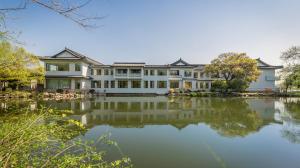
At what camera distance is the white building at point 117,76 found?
24.5 metres

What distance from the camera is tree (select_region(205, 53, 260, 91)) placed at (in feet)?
84.8

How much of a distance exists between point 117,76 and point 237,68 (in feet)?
56.2

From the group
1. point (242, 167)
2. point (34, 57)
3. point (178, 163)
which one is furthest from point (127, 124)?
point (34, 57)

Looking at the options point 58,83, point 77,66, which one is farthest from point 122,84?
point 58,83

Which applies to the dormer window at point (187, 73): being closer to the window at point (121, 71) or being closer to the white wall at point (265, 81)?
the window at point (121, 71)

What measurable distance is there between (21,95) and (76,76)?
6597mm

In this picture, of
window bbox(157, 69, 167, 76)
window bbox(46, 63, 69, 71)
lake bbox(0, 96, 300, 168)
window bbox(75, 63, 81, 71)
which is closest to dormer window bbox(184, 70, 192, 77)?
window bbox(157, 69, 167, 76)

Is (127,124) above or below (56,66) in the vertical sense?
below

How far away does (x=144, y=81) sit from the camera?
28438 mm

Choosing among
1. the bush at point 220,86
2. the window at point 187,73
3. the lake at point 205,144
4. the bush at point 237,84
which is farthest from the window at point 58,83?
the bush at point 237,84

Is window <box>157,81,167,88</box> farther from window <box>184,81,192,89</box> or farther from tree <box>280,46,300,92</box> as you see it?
tree <box>280,46,300,92</box>

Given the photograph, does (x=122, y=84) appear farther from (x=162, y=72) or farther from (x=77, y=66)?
(x=77, y=66)

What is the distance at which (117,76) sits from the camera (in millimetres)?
27656

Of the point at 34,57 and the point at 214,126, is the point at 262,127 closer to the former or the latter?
the point at 214,126
